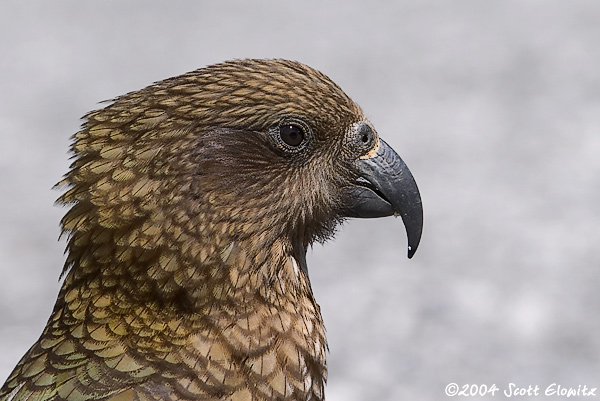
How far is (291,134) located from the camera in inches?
148

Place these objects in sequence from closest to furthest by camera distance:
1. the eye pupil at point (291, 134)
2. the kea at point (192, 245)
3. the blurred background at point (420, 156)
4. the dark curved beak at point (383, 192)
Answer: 1. the kea at point (192, 245)
2. the eye pupil at point (291, 134)
3. the dark curved beak at point (383, 192)
4. the blurred background at point (420, 156)

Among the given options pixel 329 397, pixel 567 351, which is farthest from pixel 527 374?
pixel 329 397

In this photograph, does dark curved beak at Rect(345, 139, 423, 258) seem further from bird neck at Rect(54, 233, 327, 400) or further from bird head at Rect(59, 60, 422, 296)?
bird neck at Rect(54, 233, 327, 400)

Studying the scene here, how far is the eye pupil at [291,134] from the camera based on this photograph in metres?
3.73

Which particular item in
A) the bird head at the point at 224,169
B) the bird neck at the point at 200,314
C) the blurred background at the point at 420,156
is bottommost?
the bird neck at the point at 200,314

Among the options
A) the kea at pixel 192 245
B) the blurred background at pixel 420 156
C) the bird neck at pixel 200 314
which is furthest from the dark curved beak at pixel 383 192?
the blurred background at pixel 420 156

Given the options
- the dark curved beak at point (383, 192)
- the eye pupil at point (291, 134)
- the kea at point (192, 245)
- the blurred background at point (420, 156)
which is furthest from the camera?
the blurred background at point (420, 156)

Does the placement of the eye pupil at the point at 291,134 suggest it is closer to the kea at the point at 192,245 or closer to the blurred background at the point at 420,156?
the kea at the point at 192,245

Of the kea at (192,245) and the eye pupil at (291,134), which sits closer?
the kea at (192,245)

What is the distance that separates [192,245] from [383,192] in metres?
0.80

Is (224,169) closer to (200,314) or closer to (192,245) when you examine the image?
(192,245)

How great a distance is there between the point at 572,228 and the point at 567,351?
1.61m

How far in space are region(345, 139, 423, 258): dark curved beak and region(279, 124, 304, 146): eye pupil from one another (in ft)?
0.92

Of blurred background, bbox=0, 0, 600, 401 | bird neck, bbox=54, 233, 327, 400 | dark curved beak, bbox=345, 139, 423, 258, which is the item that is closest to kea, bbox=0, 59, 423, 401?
bird neck, bbox=54, 233, 327, 400
